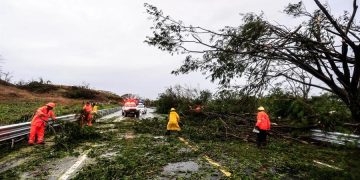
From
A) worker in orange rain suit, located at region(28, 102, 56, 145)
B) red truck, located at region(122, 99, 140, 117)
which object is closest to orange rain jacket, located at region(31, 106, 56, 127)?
worker in orange rain suit, located at region(28, 102, 56, 145)

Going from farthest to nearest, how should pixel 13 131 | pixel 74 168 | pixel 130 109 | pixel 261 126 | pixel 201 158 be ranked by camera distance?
pixel 130 109 < pixel 261 126 < pixel 13 131 < pixel 201 158 < pixel 74 168

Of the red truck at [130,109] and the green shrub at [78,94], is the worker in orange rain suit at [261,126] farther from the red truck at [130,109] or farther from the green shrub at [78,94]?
the green shrub at [78,94]

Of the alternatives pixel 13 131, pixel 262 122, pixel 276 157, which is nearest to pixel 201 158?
pixel 276 157

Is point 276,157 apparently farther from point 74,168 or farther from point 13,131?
point 13,131

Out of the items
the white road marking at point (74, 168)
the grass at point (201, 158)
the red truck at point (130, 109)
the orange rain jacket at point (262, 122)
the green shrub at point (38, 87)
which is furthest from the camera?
the green shrub at point (38, 87)

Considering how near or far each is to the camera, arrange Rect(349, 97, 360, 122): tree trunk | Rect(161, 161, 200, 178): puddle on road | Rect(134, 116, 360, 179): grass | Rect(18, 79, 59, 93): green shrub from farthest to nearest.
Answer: Rect(18, 79, 59, 93): green shrub
Rect(349, 97, 360, 122): tree trunk
Rect(161, 161, 200, 178): puddle on road
Rect(134, 116, 360, 179): grass

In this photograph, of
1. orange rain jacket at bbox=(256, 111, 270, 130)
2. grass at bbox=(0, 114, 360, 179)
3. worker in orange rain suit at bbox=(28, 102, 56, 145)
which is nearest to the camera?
grass at bbox=(0, 114, 360, 179)

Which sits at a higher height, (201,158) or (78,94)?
(78,94)

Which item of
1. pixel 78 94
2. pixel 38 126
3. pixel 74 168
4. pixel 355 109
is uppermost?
pixel 78 94

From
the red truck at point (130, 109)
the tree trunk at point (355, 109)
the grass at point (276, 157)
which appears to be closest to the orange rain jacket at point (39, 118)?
the grass at point (276, 157)

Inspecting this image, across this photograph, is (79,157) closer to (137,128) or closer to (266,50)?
(266,50)

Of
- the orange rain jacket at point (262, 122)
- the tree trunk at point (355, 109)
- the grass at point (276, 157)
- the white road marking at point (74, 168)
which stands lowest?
the white road marking at point (74, 168)

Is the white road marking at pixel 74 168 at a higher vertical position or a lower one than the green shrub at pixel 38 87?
lower

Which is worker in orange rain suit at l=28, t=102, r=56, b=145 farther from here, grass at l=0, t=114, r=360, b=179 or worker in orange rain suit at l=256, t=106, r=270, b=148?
worker in orange rain suit at l=256, t=106, r=270, b=148
